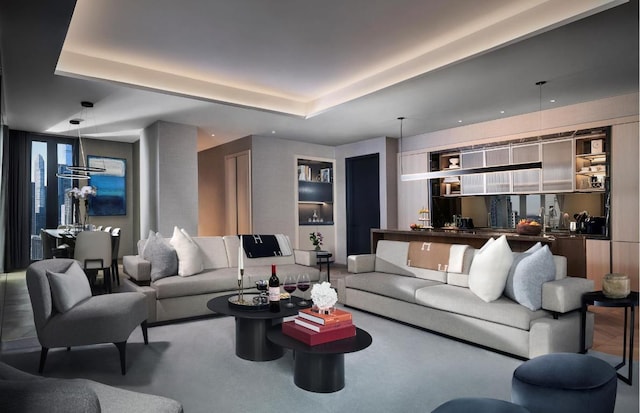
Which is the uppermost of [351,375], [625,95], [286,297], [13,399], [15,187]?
[625,95]

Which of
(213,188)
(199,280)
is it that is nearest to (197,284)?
(199,280)

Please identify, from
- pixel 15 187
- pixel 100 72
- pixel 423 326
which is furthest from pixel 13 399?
pixel 15 187

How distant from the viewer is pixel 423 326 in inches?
146

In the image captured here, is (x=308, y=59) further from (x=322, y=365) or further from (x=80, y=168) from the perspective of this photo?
(x=80, y=168)

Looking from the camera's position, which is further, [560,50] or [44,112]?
[44,112]

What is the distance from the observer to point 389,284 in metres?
4.12

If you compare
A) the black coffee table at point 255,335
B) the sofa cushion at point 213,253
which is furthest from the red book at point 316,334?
the sofa cushion at point 213,253

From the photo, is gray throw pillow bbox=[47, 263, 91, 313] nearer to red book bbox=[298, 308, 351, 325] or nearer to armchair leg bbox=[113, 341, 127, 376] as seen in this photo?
armchair leg bbox=[113, 341, 127, 376]

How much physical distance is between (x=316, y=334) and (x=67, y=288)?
186 cm

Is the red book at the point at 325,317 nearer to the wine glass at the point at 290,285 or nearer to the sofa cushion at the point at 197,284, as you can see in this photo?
the wine glass at the point at 290,285

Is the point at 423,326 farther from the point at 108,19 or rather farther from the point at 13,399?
the point at 108,19

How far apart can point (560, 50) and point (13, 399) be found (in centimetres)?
444

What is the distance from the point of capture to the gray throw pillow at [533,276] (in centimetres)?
304

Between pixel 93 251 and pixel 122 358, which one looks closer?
pixel 122 358
